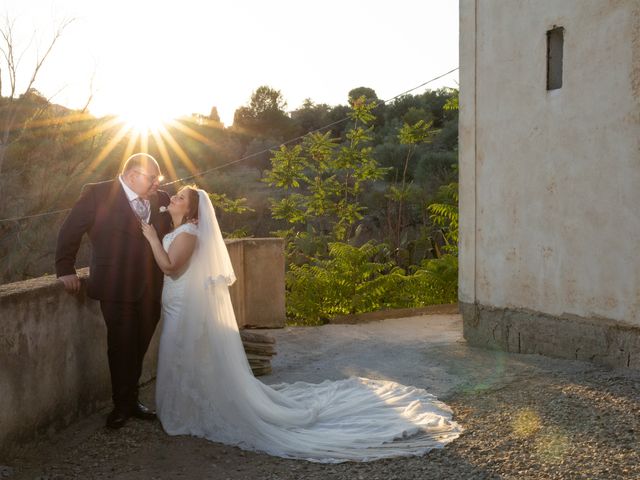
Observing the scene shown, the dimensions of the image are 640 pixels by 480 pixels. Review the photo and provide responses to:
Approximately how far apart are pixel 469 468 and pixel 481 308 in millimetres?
3966

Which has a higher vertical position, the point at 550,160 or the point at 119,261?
A: the point at 550,160

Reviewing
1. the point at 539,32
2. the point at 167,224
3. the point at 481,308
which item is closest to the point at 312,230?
the point at 481,308

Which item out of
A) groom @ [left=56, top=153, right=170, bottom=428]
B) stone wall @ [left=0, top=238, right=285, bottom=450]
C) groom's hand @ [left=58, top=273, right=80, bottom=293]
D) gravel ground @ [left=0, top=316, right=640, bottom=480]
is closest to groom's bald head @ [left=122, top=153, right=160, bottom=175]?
groom @ [left=56, top=153, right=170, bottom=428]

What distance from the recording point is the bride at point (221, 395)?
4.89 metres

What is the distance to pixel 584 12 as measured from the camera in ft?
21.8

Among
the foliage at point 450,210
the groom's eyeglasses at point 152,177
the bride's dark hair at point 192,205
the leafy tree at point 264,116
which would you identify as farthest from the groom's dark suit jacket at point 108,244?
the leafy tree at point 264,116

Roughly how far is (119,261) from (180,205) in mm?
636

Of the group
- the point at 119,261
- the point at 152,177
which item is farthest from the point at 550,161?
the point at 119,261

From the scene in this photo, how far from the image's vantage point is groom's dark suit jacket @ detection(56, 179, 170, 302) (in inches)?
201

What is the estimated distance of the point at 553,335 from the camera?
23.4 feet

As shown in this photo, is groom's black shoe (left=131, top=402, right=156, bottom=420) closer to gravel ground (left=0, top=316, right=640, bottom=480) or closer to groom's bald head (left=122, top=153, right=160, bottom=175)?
gravel ground (left=0, top=316, right=640, bottom=480)

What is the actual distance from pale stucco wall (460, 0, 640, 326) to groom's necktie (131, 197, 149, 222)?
4165mm

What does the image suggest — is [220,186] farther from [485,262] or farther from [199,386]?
[199,386]

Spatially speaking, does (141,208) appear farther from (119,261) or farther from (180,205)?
(119,261)
